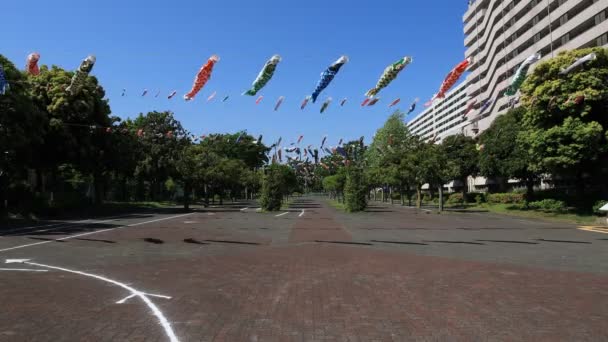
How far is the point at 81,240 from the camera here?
17.6 m

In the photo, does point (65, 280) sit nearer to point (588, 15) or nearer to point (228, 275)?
point (228, 275)

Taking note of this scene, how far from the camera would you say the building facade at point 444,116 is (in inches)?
5562

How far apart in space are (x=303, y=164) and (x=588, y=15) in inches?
4437

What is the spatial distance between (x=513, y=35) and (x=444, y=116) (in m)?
91.3

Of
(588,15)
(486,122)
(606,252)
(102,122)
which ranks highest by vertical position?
(588,15)

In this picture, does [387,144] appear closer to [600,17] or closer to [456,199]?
[456,199]

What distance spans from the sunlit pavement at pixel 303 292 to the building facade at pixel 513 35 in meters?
A: 30.6

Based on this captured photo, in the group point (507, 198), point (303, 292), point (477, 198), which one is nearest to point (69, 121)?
point (303, 292)

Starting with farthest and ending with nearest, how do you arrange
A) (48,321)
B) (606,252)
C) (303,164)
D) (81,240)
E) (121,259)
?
(303,164) → (81,240) → (606,252) → (121,259) → (48,321)

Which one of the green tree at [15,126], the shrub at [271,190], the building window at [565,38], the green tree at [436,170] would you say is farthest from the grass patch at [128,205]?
the building window at [565,38]

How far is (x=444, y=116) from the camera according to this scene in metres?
159

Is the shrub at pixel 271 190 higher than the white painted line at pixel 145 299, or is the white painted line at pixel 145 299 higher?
the shrub at pixel 271 190

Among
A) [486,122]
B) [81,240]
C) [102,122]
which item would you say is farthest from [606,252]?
[486,122]

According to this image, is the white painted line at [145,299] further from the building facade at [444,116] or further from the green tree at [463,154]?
the building facade at [444,116]
